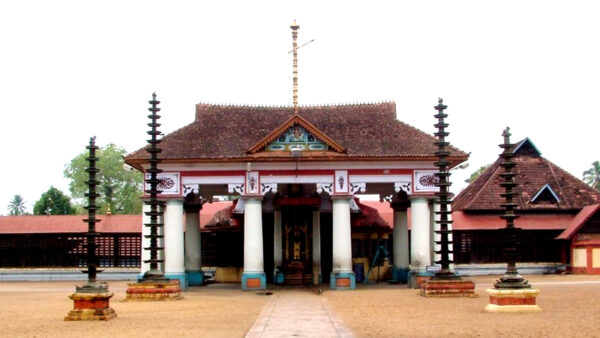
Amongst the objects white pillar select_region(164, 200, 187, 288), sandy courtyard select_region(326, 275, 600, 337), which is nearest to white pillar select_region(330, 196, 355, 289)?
sandy courtyard select_region(326, 275, 600, 337)

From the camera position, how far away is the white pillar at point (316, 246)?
3522cm

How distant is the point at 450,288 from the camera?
24.8m

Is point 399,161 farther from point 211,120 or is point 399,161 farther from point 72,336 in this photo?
point 72,336

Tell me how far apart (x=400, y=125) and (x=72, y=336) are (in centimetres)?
2070

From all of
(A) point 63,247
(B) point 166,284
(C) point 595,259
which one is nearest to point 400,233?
(C) point 595,259

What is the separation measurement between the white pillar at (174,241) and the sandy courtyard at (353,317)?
3.68 m

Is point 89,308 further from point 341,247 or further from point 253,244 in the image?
point 341,247

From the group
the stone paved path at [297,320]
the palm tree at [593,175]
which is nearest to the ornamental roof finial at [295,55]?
the stone paved path at [297,320]

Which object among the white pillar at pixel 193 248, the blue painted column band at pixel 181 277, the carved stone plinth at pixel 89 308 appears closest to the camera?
the carved stone plinth at pixel 89 308

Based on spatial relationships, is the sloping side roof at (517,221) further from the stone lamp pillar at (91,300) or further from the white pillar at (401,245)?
the stone lamp pillar at (91,300)

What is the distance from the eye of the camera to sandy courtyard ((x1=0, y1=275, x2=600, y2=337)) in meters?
15.5

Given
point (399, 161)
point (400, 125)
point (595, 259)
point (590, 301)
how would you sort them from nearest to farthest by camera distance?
point (590, 301)
point (399, 161)
point (400, 125)
point (595, 259)

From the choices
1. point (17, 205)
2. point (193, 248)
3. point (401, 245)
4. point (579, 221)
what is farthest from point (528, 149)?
point (17, 205)

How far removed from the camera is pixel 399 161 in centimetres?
3103
